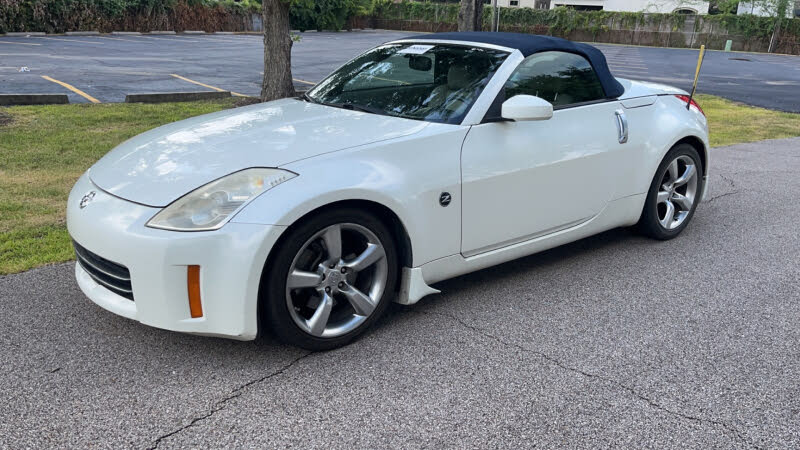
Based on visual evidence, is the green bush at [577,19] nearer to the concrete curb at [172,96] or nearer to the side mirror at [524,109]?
the concrete curb at [172,96]

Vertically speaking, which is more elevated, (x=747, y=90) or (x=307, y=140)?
(x=307, y=140)

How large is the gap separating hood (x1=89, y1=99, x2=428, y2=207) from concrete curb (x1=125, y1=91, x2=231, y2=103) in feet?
23.5

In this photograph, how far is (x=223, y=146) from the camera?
130 inches

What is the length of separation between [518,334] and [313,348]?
1061 mm

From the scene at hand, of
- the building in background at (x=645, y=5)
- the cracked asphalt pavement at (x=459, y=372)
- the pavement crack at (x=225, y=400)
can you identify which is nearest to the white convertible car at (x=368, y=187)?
the pavement crack at (x=225, y=400)

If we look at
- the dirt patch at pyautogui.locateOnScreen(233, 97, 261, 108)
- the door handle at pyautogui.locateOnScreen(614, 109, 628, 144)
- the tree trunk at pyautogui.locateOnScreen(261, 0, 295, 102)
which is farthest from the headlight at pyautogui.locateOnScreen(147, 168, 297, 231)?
the dirt patch at pyautogui.locateOnScreen(233, 97, 261, 108)

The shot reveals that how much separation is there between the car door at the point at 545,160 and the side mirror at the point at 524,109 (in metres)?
0.12

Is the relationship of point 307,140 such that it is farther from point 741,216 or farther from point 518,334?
point 741,216

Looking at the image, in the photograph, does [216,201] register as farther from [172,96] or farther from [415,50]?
[172,96]

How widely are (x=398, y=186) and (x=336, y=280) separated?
1.79 feet

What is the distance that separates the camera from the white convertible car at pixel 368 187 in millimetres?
2830

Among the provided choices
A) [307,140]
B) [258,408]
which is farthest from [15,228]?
[258,408]

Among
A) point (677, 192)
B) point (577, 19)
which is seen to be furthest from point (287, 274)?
point (577, 19)

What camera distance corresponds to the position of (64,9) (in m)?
25.1
